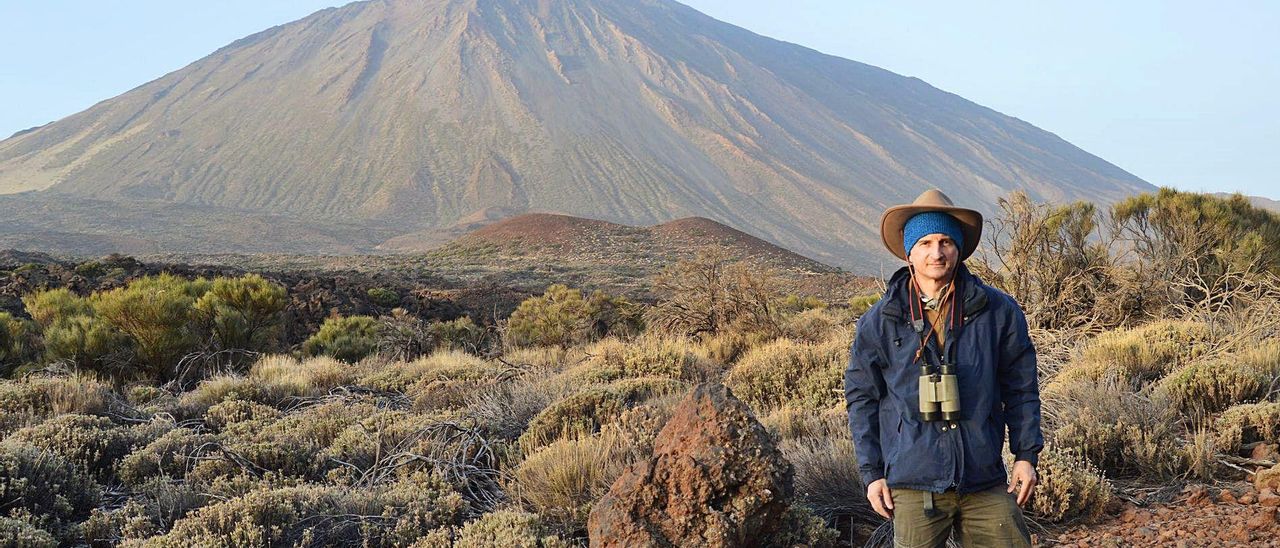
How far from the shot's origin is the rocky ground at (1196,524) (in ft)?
11.6

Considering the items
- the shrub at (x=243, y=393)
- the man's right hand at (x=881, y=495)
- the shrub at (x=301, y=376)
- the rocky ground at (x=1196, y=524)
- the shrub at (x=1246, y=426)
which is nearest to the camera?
the man's right hand at (x=881, y=495)

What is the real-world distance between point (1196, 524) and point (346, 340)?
10796mm

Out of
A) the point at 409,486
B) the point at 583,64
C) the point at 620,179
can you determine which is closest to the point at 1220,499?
the point at 409,486

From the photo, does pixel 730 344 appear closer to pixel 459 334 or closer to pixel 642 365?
pixel 642 365

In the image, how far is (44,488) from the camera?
13.9 feet

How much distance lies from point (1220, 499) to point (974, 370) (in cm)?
227

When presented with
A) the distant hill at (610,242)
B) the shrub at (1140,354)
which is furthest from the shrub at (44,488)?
the distant hill at (610,242)

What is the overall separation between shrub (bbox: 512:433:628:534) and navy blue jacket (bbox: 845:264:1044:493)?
5.36 ft

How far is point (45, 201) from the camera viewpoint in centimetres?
8575

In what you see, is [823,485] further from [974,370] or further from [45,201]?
[45,201]

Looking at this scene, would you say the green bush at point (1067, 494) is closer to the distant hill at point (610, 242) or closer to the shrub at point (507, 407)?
the shrub at point (507, 407)

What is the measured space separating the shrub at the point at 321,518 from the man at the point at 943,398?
223cm

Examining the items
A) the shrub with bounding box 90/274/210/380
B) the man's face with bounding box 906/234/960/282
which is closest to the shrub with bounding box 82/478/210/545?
the man's face with bounding box 906/234/960/282

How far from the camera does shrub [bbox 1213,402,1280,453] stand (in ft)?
14.6
